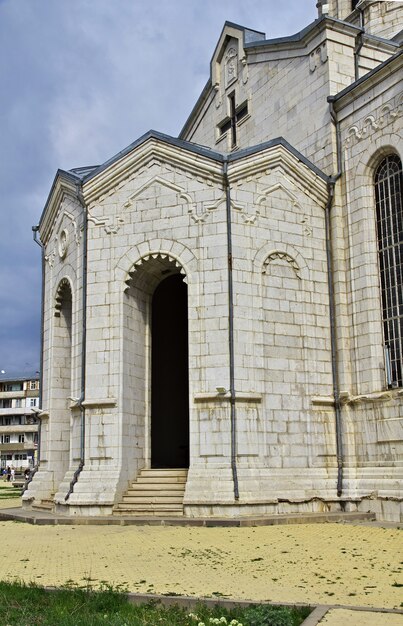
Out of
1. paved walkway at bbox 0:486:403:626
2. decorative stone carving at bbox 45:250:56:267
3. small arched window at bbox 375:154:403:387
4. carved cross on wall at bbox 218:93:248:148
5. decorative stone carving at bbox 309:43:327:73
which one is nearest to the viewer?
paved walkway at bbox 0:486:403:626

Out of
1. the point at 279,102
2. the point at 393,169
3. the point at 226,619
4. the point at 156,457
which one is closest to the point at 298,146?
the point at 279,102

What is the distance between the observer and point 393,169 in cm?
1953

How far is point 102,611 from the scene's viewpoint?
805 centimetres

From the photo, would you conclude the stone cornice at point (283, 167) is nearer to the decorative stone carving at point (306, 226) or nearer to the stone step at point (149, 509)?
the decorative stone carving at point (306, 226)

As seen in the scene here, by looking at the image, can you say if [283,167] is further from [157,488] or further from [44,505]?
[44,505]

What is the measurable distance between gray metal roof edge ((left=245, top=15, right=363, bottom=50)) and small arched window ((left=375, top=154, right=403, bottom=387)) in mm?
5287

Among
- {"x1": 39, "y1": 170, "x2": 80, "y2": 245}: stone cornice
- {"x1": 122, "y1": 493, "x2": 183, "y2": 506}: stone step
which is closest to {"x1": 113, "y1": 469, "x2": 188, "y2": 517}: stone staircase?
{"x1": 122, "y1": 493, "x2": 183, "y2": 506}: stone step

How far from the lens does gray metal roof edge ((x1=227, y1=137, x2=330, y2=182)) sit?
19.7 m

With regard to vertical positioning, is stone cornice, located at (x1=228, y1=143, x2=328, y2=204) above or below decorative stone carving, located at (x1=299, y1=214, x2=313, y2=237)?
above

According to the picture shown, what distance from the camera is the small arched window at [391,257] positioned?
18.8 m

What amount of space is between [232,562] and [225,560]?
240 mm

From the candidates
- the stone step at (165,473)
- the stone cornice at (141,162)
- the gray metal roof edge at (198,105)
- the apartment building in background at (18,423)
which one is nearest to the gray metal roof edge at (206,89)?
the gray metal roof edge at (198,105)

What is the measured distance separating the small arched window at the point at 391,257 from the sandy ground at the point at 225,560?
4.84 m

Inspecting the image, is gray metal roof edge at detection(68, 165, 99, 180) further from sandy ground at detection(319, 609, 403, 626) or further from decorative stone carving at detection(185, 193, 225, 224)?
sandy ground at detection(319, 609, 403, 626)
